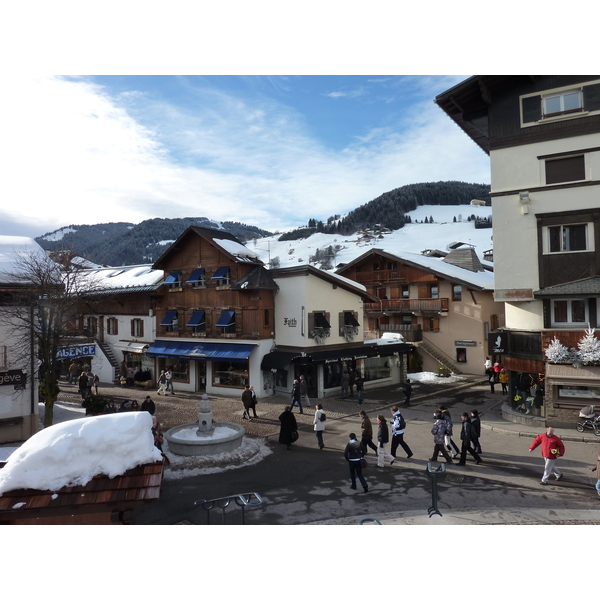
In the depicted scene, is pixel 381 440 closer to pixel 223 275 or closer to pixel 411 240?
pixel 223 275

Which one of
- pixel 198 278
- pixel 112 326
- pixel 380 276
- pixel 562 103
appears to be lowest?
pixel 112 326

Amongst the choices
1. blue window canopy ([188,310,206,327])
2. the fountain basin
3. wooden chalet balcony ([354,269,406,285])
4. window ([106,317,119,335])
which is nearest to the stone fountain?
the fountain basin

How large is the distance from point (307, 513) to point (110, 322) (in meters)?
28.9

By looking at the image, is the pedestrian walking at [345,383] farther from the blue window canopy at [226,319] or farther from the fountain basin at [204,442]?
the fountain basin at [204,442]

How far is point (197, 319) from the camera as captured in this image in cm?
2706

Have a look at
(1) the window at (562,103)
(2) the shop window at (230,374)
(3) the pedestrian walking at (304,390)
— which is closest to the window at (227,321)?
(2) the shop window at (230,374)

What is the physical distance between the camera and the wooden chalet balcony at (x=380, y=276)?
37656mm

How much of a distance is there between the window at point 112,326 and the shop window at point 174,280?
7378 mm

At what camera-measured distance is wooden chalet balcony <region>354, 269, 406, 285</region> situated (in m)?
37.7

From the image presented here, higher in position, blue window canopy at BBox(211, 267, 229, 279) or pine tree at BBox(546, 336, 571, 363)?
blue window canopy at BBox(211, 267, 229, 279)

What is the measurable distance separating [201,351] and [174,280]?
590 cm

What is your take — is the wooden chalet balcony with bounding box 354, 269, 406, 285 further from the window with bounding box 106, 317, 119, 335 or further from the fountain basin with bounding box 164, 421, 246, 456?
the fountain basin with bounding box 164, 421, 246, 456

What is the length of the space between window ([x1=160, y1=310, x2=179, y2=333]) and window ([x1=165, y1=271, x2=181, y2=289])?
1.81 m

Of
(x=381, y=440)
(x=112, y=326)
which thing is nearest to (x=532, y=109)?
(x=381, y=440)
